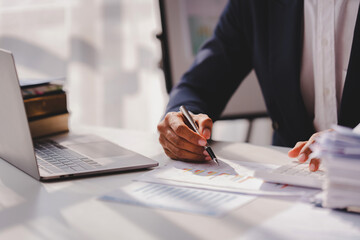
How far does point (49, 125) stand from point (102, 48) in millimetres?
1438

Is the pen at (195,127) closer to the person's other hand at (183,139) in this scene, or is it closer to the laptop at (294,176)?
the person's other hand at (183,139)

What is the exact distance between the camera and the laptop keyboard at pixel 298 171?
2.60 ft

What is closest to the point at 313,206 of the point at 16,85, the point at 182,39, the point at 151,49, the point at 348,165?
the point at 348,165

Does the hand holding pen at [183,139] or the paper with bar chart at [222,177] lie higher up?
the hand holding pen at [183,139]

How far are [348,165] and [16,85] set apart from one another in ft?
1.75

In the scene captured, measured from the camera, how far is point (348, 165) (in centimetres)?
63

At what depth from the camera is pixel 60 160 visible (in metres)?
0.94

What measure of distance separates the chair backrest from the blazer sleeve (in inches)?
30.4

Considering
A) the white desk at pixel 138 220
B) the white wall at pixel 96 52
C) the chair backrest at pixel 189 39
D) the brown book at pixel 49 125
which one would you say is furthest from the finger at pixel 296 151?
the white wall at pixel 96 52

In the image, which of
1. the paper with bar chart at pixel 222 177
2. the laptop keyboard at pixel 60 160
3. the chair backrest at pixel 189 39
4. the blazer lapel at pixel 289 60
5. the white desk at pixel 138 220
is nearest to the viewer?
the white desk at pixel 138 220

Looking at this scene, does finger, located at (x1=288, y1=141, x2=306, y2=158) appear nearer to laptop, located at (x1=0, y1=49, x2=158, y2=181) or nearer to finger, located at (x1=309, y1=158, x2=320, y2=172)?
finger, located at (x1=309, y1=158, x2=320, y2=172)

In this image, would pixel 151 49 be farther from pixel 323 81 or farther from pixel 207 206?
pixel 207 206

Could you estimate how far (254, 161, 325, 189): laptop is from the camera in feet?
2.45

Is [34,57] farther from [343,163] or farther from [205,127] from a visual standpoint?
[343,163]
